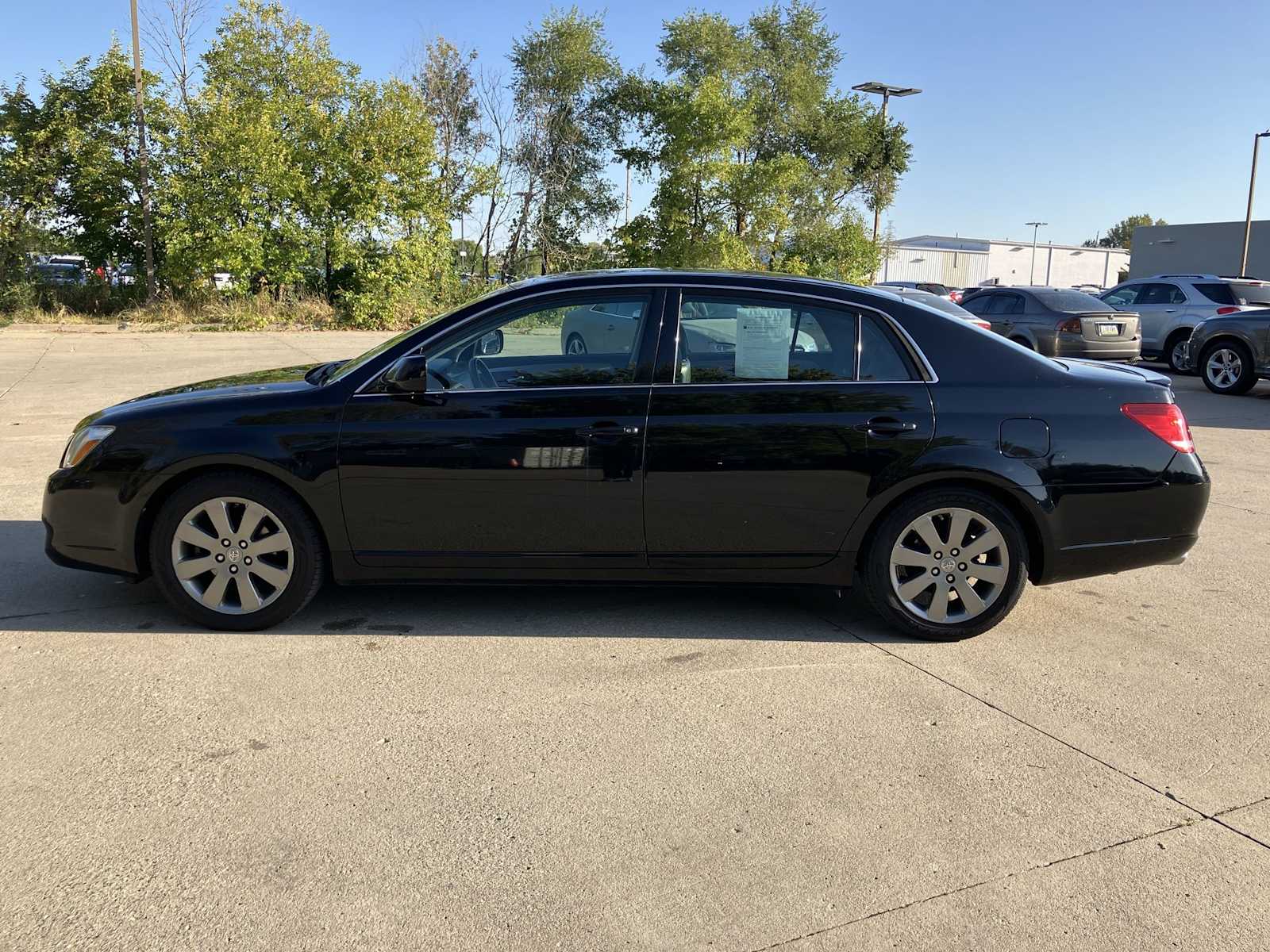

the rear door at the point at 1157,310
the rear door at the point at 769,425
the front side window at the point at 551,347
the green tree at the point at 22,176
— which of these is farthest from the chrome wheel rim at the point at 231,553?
the green tree at the point at 22,176

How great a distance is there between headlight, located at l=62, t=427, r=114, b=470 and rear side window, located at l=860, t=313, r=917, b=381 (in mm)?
3458

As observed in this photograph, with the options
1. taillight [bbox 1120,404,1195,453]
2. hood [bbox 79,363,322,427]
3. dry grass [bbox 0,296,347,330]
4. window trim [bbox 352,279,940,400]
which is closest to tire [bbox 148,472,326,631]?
hood [bbox 79,363,322,427]

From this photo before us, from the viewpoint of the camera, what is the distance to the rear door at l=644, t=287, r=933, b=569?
4383 mm

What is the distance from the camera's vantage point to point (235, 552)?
4.46 meters

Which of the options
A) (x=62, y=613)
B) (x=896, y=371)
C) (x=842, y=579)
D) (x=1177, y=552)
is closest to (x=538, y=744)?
(x=842, y=579)

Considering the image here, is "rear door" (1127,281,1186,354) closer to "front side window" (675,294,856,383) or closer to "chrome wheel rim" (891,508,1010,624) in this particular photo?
"chrome wheel rim" (891,508,1010,624)

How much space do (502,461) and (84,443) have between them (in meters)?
1.96

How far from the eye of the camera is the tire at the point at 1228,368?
13992mm

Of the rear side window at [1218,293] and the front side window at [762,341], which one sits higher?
the rear side window at [1218,293]

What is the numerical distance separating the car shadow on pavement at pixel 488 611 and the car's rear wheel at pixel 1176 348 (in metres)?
15.1

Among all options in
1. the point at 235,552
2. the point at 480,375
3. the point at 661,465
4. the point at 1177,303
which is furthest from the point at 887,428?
the point at 1177,303

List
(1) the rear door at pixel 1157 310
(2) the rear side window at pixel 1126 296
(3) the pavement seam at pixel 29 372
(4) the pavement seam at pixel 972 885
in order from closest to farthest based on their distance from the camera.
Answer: (4) the pavement seam at pixel 972 885 < (3) the pavement seam at pixel 29 372 < (1) the rear door at pixel 1157 310 < (2) the rear side window at pixel 1126 296

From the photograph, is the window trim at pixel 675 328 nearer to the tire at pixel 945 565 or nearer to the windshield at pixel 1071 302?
the tire at pixel 945 565

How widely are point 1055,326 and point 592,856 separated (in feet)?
49.6
